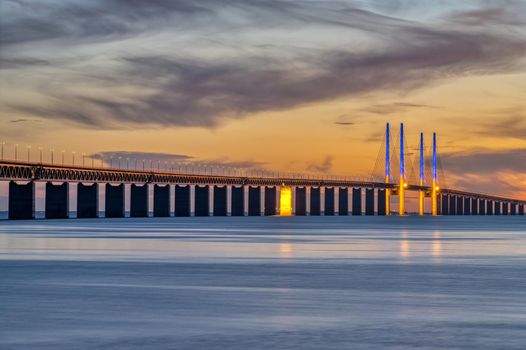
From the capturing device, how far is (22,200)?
556 feet

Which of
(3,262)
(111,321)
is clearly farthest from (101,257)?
(111,321)

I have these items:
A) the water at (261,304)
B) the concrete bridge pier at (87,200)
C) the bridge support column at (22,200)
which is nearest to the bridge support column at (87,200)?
the concrete bridge pier at (87,200)

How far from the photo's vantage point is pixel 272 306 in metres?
22.2

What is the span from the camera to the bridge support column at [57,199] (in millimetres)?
181750

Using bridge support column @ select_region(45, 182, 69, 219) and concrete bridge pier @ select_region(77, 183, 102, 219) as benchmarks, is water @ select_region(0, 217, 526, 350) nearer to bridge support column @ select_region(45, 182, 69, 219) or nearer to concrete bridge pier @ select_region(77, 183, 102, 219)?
bridge support column @ select_region(45, 182, 69, 219)

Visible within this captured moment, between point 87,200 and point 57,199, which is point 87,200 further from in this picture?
point 57,199

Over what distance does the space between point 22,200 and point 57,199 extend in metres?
14.0

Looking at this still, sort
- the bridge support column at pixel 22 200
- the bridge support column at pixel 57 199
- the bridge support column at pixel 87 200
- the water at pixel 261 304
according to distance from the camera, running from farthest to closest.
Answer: the bridge support column at pixel 87 200, the bridge support column at pixel 57 199, the bridge support column at pixel 22 200, the water at pixel 261 304

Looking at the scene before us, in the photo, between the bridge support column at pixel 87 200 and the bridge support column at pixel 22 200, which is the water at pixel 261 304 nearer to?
the bridge support column at pixel 22 200

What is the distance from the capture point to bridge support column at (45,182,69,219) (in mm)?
181750

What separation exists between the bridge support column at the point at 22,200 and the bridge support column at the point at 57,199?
11.2 meters

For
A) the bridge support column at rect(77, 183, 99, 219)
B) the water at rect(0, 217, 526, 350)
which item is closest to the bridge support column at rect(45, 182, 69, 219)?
the bridge support column at rect(77, 183, 99, 219)

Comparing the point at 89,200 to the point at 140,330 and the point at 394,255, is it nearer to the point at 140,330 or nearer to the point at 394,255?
the point at 394,255

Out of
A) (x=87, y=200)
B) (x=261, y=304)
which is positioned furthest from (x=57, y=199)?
Answer: (x=261, y=304)
